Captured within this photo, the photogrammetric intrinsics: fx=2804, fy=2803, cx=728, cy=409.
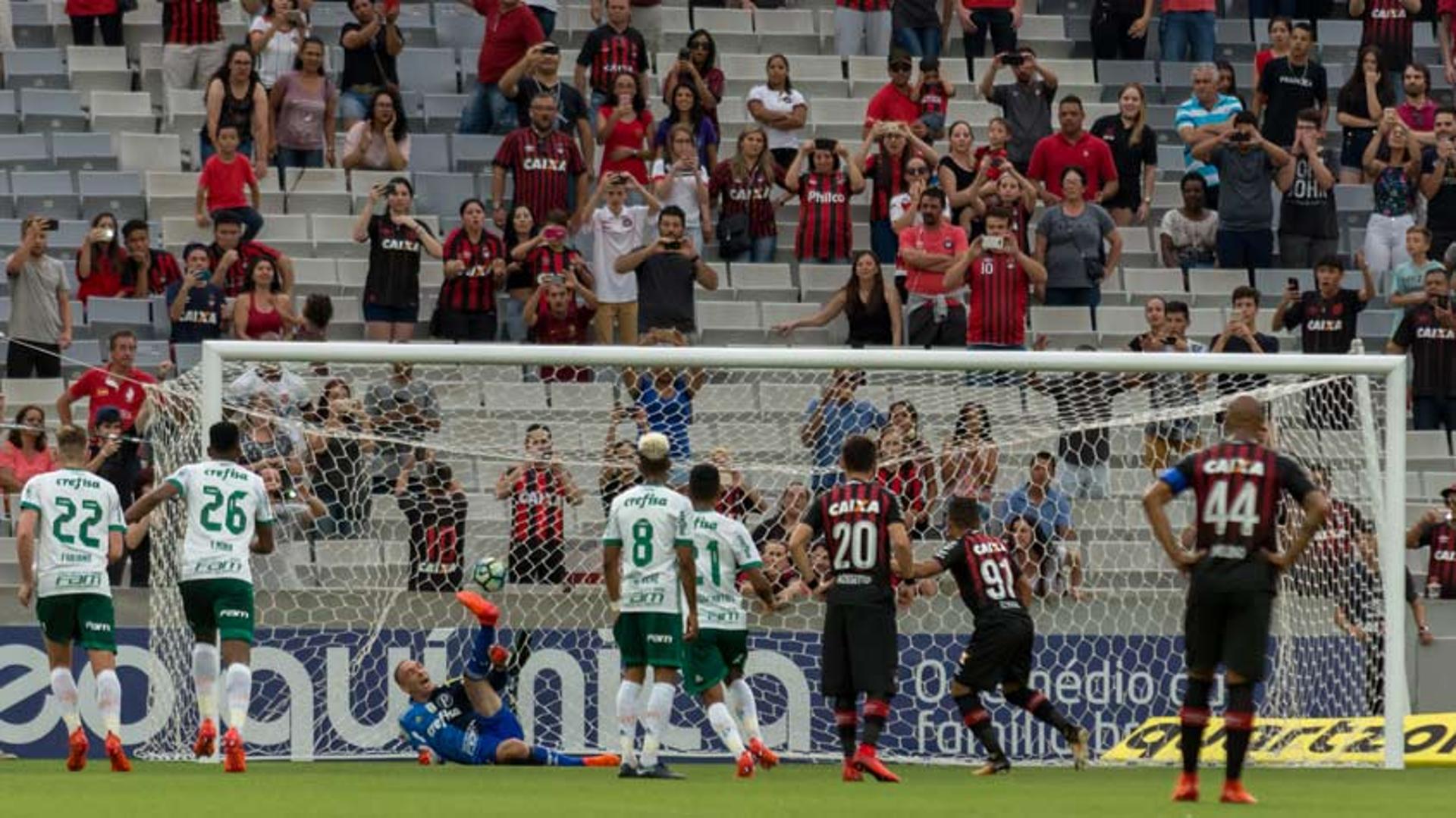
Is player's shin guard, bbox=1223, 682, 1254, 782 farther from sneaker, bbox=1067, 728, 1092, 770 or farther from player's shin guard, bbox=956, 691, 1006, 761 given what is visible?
sneaker, bbox=1067, 728, 1092, 770

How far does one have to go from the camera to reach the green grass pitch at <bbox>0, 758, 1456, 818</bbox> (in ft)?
40.2

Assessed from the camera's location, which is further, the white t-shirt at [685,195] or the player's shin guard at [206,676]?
the white t-shirt at [685,195]

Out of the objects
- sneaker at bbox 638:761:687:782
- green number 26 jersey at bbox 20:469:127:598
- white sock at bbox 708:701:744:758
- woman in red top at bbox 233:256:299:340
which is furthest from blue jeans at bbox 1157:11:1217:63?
green number 26 jersey at bbox 20:469:127:598

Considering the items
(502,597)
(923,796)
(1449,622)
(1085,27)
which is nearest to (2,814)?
(923,796)

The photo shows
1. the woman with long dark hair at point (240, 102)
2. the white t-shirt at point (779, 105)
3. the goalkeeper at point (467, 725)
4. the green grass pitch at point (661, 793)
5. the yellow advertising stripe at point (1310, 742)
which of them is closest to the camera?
the green grass pitch at point (661, 793)

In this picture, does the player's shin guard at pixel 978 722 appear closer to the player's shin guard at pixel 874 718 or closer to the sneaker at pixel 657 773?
the player's shin guard at pixel 874 718

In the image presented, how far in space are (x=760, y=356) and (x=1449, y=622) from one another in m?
5.75

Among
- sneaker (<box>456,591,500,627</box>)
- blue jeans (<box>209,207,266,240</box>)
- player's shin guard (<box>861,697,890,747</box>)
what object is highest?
blue jeans (<box>209,207,266,240</box>)

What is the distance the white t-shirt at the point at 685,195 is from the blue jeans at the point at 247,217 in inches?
127

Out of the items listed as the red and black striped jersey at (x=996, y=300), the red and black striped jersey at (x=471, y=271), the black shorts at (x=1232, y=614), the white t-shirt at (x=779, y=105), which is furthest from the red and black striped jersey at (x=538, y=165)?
the black shorts at (x=1232, y=614)

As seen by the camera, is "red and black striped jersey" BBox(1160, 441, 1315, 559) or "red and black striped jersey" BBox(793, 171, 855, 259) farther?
"red and black striped jersey" BBox(793, 171, 855, 259)

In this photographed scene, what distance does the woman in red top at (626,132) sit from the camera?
23203 mm

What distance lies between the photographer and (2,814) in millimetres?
11625

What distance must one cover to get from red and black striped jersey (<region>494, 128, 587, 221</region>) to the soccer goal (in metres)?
3.53
